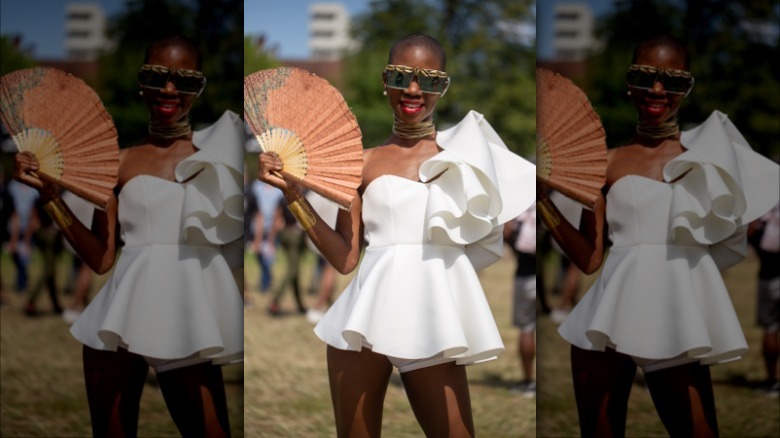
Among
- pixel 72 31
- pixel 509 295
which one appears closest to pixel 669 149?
pixel 509 295

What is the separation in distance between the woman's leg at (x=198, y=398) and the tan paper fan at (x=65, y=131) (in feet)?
3.19

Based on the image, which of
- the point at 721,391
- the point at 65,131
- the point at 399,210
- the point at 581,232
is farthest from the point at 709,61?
the point at 65,131

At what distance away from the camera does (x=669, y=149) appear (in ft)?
16.6

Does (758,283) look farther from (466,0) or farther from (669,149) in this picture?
(466,0)

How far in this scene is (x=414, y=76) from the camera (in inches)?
181

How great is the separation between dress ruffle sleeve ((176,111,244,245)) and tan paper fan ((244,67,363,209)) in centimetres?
49

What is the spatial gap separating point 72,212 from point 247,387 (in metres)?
1.29

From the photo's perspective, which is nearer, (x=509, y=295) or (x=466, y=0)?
(x=466, y=0)

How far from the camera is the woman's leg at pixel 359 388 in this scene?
464 cm

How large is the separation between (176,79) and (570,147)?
80.6 inches

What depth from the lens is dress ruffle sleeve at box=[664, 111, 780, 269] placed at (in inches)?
194

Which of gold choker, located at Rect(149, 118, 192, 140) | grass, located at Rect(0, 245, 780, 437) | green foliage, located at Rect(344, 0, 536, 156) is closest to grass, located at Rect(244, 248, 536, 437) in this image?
grass, located at Rect(0, 245, 780, 437)

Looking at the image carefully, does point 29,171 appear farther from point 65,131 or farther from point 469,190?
point 469,190

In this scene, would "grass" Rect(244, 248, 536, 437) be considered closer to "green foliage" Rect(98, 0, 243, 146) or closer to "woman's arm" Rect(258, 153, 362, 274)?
"woman's arm" Rect(258, 153, 362, 274)
